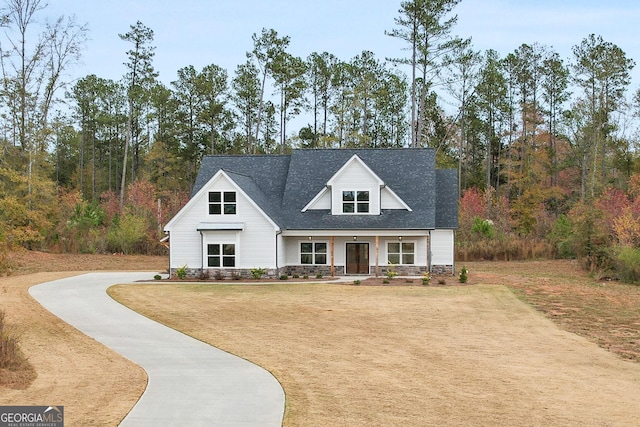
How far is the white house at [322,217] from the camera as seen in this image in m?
30.2

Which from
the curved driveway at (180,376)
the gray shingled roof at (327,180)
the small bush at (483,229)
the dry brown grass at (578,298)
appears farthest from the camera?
the small bush at (483,229)

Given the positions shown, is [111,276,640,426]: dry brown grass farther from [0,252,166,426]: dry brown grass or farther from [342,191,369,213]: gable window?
[342,191,369,213]: gable window

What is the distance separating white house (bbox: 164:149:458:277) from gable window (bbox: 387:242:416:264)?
0.05 metres

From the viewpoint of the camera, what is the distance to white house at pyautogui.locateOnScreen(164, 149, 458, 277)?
3016cm

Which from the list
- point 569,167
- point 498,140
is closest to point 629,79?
point 569,167

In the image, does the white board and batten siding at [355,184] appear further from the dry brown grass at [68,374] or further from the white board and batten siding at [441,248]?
the dry brown grass at [68,374]

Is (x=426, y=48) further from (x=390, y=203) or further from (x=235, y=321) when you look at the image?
(x=235, y=321)

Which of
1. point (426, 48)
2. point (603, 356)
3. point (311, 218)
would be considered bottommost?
point (603, 356)

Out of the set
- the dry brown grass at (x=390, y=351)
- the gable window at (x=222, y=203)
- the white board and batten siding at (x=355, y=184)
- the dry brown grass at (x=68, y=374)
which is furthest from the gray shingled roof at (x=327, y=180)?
the dry brown grass at (x=68, y=374)

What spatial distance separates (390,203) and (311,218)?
3857mm

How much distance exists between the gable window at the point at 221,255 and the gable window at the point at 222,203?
1482 millimetres

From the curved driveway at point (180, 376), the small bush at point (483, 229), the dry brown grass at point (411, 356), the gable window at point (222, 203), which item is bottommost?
the dry brown grass at point (411, 356)

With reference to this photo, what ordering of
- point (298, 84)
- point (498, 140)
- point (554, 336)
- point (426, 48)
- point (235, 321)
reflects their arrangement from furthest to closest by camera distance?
point (498, 140), point (298, 84), point (426, 48), point (235, 321), point (554, 336)

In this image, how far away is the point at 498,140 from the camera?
59.6 m
